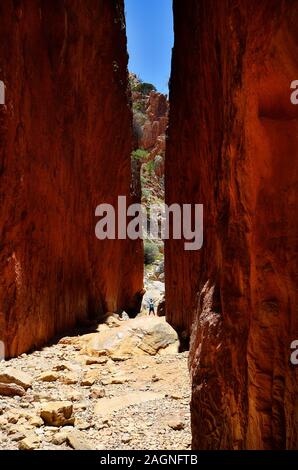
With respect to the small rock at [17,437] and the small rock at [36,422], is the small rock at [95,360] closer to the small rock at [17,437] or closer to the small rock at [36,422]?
the small rock at [36,422]

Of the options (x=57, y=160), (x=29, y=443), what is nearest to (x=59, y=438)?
(x=29, y=443)

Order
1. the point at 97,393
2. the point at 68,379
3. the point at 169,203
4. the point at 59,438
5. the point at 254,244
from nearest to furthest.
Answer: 1. the point at 254,244
2. the point at 59,438
3. the point at 97,393
4. the point at 68,379
5. the point at 169,203

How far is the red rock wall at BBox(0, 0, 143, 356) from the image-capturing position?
8.15m

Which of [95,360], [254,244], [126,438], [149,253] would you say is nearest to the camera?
[254,244]

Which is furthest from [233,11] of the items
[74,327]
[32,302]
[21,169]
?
[74,327]

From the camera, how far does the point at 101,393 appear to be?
660 centimetres

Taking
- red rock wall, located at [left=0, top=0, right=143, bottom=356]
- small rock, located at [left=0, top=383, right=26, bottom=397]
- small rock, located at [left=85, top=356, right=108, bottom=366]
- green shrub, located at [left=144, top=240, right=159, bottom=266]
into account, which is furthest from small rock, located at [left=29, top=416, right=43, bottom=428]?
green shrub, located at [left=144, top=240, right=159, bottom=266]

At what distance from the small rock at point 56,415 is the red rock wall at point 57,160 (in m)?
2.65

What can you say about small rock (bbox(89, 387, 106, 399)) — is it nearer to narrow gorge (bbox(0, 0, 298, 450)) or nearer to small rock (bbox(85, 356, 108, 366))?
narrow gorge (bbox(0, 0, 298, 450))

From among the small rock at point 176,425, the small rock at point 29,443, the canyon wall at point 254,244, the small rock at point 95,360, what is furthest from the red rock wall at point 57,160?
the canyon wall at point 254,244

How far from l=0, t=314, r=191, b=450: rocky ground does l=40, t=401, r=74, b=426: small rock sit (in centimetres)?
1

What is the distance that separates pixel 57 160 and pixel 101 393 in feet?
19.9

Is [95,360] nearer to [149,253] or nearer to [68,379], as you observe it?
[68,379]
